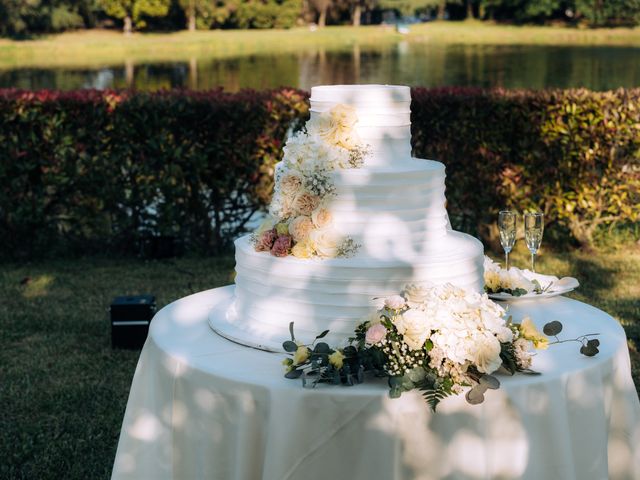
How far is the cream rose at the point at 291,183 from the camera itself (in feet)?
11.6

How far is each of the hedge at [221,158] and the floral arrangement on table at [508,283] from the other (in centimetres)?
504

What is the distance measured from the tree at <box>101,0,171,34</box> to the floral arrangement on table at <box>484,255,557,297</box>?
6818cm

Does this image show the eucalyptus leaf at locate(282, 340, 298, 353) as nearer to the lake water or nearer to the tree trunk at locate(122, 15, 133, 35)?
the lake water

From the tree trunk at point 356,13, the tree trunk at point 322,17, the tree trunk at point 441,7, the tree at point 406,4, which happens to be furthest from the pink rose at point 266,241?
the tree trunk at point 441,7

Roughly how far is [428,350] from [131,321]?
390cm

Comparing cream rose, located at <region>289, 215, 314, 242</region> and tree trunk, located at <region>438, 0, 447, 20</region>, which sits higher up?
tree trunk, located at <region>438, 0, 447, 20</region>

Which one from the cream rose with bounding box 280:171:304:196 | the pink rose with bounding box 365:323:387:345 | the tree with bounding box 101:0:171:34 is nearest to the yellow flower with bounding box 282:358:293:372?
the pink rose with bounding box 365:323:387:345

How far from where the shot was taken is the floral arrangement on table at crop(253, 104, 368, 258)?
136 inches

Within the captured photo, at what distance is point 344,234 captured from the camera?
3473 mm

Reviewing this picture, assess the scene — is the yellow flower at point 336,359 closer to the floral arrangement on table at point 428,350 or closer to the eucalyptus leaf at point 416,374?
the floral arrangement on table at point 428,350

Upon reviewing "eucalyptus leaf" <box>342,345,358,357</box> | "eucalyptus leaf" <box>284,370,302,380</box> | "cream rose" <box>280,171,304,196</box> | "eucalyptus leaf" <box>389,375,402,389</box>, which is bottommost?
"eucalyptus leaf" <box>284,370,302,380</box>

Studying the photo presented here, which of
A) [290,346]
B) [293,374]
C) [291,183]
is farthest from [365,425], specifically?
[291,183]

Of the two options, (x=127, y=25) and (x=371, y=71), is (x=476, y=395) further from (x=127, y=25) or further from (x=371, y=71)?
(x=127, y=25)

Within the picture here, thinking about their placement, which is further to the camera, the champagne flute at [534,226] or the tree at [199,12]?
the tree at [199,12]
